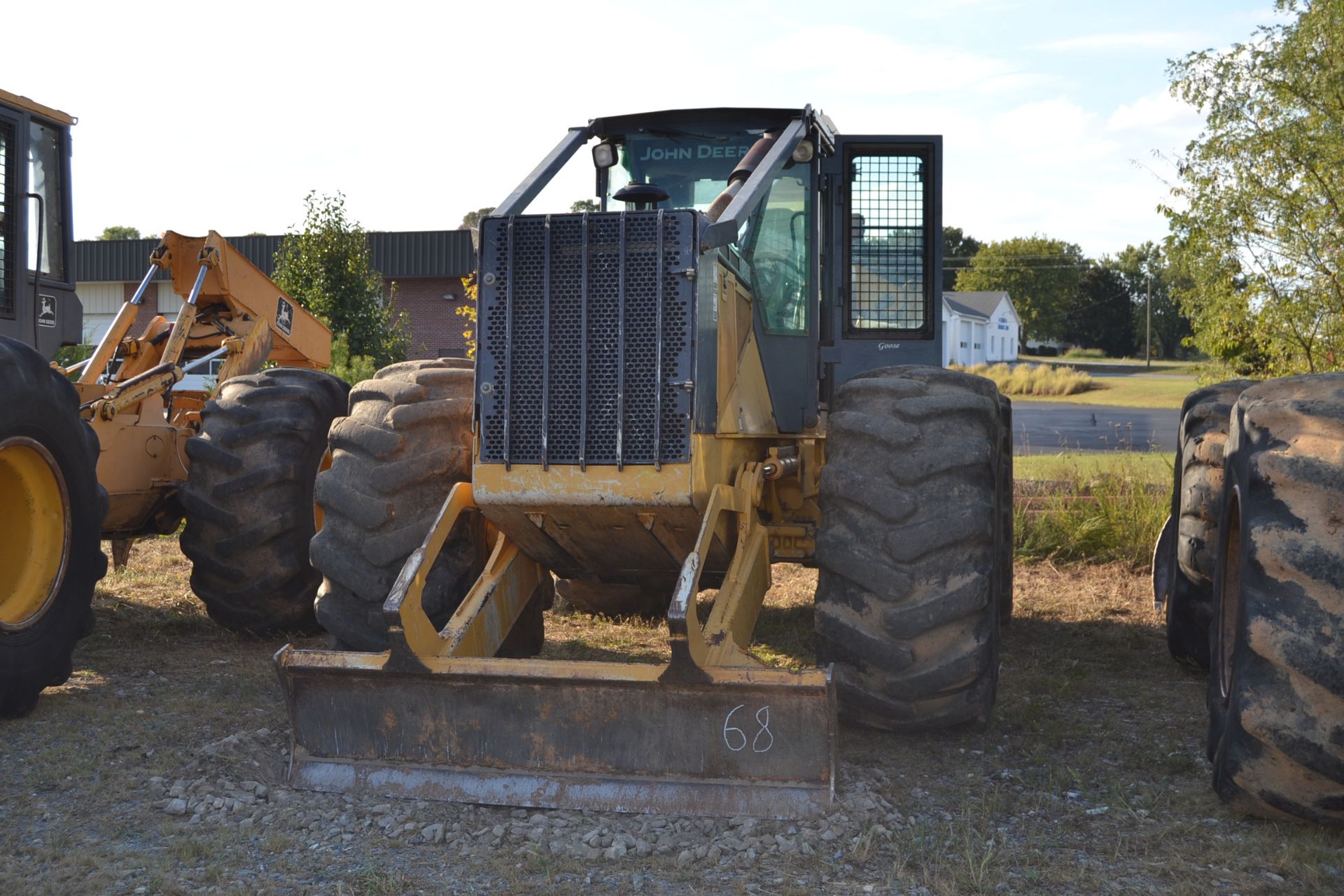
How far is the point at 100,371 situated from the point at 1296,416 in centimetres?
670

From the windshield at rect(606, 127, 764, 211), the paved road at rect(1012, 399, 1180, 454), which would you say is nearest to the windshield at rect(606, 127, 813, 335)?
the windshield at rect(606, 127, 764, 211)

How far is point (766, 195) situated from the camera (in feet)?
20.9

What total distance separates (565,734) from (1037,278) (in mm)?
89381

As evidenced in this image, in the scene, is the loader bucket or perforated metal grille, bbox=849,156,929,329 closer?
the loader bucket

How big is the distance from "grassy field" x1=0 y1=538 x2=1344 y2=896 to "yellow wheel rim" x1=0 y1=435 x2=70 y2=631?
56 centimetres

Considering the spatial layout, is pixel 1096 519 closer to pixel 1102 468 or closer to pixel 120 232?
pixel 1102 468

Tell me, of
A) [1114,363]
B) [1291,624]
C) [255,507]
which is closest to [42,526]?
[255,507]

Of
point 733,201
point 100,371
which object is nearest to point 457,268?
point 100,371

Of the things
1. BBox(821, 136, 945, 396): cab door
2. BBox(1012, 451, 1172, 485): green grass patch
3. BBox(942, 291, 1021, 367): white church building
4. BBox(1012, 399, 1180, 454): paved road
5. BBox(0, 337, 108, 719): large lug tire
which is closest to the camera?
BBox(0, 337, 108, 719): large lug tire

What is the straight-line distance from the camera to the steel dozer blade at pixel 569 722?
185 inches

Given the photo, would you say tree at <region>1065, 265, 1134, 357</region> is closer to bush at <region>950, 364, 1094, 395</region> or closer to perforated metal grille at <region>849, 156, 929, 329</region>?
bush at <region>950, 364, 1094, 395</region>

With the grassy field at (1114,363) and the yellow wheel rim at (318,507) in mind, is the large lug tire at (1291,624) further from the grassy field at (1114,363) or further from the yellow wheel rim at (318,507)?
the grassy field at (1114,363)

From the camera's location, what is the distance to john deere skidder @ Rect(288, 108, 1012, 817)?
481cm

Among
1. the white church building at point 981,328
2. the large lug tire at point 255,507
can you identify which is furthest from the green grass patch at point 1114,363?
the large lug tire at point 255,507
